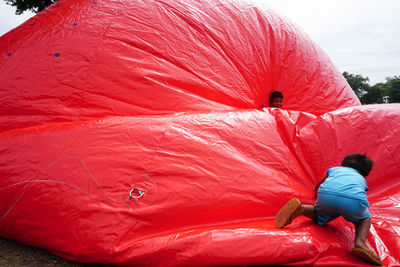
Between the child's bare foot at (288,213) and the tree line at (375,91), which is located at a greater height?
the child's bare foot at (288,213)

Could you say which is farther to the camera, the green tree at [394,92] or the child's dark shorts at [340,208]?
the green tree at [394,92]

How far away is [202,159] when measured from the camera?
6.19 ft

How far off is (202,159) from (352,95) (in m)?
2.76

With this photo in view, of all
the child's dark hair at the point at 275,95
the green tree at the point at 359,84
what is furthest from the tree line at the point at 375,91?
the child's dark hair at the point at 275,95

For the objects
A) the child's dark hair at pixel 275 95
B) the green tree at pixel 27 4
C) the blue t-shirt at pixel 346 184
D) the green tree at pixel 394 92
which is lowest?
the green tree at pixel 394 92

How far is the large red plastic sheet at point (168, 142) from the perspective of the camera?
158 centimetres

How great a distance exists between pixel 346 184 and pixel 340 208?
0.16m

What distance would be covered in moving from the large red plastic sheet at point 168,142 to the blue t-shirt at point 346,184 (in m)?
0.28

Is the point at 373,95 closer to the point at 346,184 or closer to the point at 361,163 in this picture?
the point at 361,163

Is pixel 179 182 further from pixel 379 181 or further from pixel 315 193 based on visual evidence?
pixel 379 181

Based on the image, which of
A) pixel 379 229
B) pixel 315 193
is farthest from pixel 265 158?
pixel 379 229

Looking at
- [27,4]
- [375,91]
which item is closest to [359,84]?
[375,91]

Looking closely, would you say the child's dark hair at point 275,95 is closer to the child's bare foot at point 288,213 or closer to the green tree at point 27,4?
the child's bare foot at point 288,213

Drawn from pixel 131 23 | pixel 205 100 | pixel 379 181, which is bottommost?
pixel 379 181
